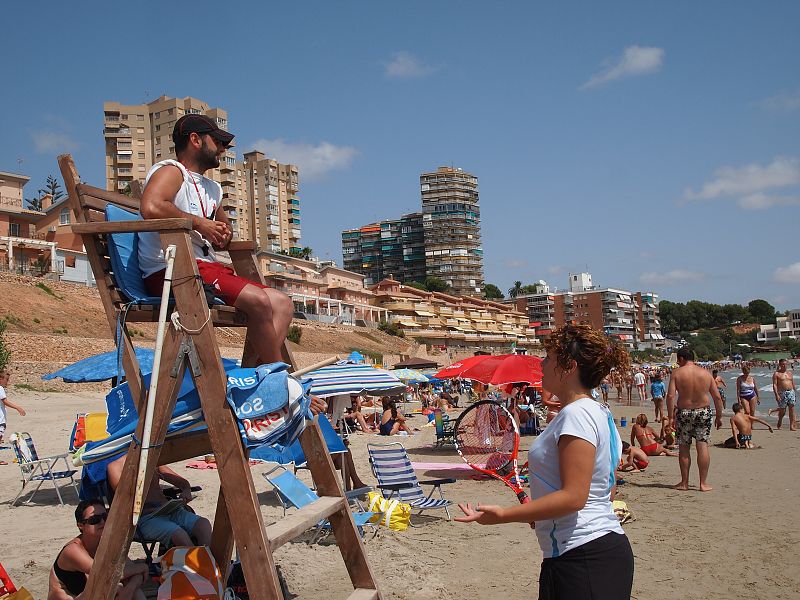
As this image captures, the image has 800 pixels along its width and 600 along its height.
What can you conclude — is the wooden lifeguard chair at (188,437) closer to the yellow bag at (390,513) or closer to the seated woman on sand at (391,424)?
the yellow bag at (390,513)

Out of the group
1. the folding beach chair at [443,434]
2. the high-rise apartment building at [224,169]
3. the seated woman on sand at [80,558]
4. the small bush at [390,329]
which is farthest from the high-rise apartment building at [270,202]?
the seated woman on sand at [80,558]

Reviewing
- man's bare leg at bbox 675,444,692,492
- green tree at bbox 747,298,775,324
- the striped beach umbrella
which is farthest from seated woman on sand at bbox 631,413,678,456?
green tree at bbox 747,298,775,324

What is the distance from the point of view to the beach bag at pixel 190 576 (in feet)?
9.15

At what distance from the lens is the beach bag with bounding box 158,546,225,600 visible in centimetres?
279

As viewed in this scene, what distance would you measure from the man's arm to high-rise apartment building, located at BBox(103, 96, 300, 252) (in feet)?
261

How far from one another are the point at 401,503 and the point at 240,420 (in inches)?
215

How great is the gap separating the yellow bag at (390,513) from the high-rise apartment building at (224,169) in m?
75.5

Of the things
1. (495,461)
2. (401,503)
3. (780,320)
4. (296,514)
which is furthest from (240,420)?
(780,320)

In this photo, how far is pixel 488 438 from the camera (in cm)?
1205

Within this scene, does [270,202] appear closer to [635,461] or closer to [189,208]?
[635,461]

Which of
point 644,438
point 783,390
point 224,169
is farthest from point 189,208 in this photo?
point 224,169

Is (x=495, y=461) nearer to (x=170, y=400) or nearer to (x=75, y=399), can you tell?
(x=170, y=400)

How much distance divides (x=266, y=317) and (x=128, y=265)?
593mm

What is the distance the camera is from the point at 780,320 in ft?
583
